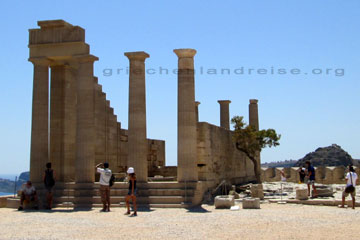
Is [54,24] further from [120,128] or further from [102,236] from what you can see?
[102,236]

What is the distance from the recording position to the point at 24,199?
1922 centimetres

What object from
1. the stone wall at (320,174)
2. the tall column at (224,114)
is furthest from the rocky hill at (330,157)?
the tall column at (224,114)

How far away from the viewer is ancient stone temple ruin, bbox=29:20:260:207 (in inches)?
799

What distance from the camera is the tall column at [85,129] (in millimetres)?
21141

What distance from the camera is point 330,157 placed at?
78.4 meters

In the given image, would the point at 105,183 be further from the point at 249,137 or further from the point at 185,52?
the point at 249,137

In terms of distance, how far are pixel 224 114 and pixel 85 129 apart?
16.1 m

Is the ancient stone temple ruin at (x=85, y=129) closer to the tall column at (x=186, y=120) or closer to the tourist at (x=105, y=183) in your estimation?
the tall column at (x=186, y=120)

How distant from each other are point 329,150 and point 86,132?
67070 millimetres

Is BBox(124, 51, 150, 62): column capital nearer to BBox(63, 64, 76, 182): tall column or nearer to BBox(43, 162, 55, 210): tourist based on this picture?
BBox(63, 64, 76, 182): tall column

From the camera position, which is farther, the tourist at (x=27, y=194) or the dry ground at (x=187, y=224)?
Answer: the tourist at (x=27, y=194)

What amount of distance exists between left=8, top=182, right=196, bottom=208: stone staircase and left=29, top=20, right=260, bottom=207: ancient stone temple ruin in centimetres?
4

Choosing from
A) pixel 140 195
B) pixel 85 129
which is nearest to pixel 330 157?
pixel 140 195

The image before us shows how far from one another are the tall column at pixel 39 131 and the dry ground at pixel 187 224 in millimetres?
4007
